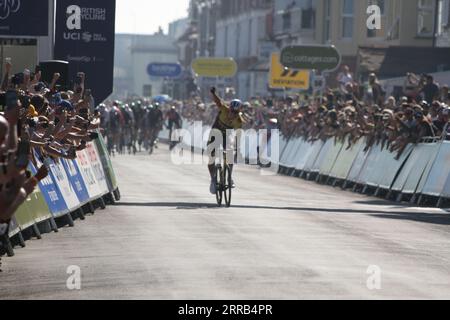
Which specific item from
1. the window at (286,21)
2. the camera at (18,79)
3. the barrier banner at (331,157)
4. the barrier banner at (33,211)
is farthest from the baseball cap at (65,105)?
the window at (286,21)

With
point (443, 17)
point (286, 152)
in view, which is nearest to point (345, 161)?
point (286, 152)

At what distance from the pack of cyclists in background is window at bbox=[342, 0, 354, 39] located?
26.2 ft

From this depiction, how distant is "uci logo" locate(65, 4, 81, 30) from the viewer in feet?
94.6

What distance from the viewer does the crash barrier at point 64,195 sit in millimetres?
16422

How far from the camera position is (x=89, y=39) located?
2922 cm

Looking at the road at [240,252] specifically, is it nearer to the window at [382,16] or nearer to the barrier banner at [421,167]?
the barrier banner at [421,167]

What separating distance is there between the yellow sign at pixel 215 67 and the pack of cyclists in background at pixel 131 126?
15.3m

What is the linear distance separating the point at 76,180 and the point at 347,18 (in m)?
38.0

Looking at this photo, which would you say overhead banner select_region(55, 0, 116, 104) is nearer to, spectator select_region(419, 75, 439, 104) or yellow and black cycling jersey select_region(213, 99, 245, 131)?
Answer: yellow and black cycling jersey select_region(213, 99, 245, 131)

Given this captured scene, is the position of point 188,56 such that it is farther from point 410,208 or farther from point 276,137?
point 410,208

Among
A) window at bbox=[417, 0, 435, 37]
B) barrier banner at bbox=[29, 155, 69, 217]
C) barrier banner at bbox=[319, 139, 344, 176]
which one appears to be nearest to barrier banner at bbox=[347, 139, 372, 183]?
barrier banner at bbox=[319, 139, 344, 176]

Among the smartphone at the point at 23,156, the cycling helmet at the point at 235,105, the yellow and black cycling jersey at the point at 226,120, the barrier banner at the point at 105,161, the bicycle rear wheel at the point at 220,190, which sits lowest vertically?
the bicycle rear wheel at the point at 220,190

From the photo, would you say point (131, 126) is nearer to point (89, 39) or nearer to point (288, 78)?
point (288, 78)
